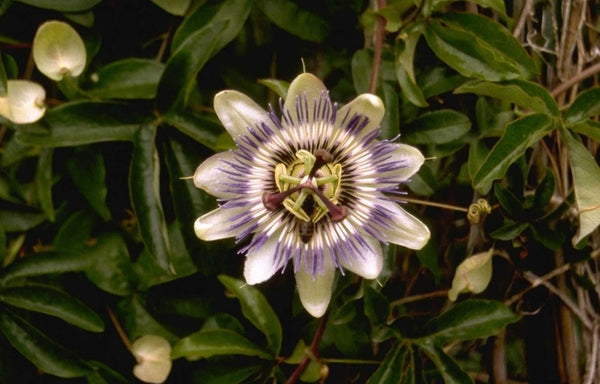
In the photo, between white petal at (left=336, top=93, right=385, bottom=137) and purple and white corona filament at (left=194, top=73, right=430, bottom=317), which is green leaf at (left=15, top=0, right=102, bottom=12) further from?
white petal at (left=336, top=93, right=385, bottom=137)

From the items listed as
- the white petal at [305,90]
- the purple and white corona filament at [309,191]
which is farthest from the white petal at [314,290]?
the white petal at [305,90]

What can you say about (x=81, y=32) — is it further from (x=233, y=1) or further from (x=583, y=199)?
(x=583, y=199)

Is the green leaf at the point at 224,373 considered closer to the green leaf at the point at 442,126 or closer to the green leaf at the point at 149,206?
the green leaf at the point at 149,206

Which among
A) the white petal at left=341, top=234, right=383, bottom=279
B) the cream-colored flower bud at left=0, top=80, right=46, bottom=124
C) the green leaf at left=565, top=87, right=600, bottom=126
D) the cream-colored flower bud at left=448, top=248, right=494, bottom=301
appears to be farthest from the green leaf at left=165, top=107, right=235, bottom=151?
the green leaf at left=565, top=87, right=600, bottom=126

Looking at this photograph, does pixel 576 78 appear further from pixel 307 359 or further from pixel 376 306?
pixel 307 359

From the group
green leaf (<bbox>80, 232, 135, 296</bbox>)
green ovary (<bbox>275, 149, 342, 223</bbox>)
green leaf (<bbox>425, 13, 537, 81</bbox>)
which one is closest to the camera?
green ovary (<bbox>275, 149, 342, 223</bbox>)

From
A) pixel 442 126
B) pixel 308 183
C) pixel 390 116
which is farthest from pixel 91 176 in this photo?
pixel 442 126
